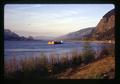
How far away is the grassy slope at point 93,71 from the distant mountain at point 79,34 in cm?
26

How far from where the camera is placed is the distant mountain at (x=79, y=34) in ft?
6.47

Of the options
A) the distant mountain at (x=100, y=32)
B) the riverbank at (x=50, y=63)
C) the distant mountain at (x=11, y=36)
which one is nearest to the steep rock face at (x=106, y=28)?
the distant mountain at (x=100, y=32)

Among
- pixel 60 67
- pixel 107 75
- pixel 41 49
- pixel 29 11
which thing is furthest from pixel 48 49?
pixel 107 75

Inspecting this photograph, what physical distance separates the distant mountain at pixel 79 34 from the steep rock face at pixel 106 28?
0.06m

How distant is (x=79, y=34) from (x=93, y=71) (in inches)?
14.2

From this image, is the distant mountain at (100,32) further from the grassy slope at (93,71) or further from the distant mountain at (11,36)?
the distant mountain at (11,36)

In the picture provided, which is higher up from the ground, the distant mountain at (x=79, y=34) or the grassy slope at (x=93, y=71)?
the distant mountain at (x=79, y=34)

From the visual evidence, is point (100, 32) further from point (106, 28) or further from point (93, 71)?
point (93, 71)

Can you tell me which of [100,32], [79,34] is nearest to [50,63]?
[79,34]

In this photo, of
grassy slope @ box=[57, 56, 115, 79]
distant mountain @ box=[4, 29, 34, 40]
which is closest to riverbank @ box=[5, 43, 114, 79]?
grassy slope @ box=[57, 56, 115, 79]

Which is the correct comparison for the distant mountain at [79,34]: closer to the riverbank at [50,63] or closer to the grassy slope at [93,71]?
the riverbank at [50,63]

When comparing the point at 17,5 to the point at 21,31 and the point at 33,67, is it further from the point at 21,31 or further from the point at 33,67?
the point at 33,67

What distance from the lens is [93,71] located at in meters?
1.96

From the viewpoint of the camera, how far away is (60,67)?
1978 millimetres
